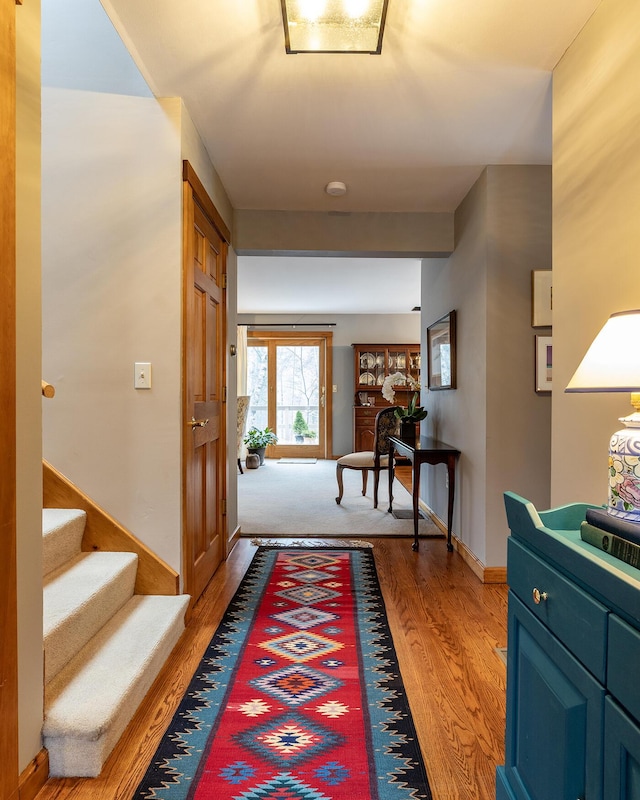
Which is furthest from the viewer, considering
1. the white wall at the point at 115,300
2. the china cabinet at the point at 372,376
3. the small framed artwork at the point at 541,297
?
the china cabinet at the point at 372,376

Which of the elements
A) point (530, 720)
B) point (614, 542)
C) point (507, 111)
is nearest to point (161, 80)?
point (507, 111)

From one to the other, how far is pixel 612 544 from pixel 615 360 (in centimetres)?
42

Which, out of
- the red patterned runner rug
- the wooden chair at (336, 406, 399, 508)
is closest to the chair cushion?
the wooden chair at (336, 406, 399, 508)

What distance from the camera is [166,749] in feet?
5.13

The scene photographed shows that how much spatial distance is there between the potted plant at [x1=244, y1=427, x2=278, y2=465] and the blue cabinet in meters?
6.74

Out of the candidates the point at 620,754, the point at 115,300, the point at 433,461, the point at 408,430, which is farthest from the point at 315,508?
the point at 620,754

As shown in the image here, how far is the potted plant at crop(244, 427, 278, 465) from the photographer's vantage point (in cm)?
788

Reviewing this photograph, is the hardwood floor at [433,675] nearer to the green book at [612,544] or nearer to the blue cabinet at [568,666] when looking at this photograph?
the blue cabinet at [568,666]

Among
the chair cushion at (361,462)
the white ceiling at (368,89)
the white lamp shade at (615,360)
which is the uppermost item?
the white ceiling at (368,89)

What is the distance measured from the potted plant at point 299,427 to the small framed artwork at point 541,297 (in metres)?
6.10

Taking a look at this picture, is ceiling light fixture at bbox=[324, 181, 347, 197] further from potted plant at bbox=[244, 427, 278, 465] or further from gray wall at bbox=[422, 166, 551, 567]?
potted plant at bbox=[244, 427, 278, 465]

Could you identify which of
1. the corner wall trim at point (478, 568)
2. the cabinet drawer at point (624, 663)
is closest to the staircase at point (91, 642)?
the cabinet drawer at point (624, 663)

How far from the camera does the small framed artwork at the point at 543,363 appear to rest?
304cm

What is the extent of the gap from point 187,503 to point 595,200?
209 centimetres
